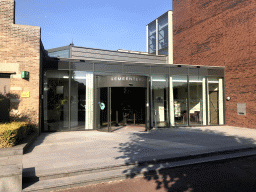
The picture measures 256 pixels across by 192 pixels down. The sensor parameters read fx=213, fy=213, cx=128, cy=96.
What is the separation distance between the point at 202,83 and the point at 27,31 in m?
12.4

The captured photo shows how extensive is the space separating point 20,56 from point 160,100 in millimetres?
9162

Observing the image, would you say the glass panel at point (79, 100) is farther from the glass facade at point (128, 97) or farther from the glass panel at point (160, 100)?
the glass panel at point (160, 100)

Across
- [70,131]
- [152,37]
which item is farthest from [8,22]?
[152,37]

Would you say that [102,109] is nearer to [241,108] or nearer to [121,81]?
[121,81]

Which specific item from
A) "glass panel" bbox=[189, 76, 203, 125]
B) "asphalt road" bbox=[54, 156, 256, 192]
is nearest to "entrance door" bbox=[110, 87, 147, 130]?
"glass panel" bbox=[189, 76, 203, 125]

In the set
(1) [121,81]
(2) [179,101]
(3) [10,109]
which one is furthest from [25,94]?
(2) [179,101]

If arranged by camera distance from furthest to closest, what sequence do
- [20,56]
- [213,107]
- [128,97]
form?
[213,107], [128,97], [20,56]

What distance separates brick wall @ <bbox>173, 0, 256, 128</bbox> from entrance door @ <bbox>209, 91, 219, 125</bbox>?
30.9 inches

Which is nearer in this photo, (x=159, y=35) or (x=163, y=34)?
(x=163, y=34)

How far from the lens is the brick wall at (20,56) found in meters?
10.2

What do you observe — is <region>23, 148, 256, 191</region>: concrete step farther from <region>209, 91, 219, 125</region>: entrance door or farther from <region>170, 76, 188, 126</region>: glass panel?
<region>209, 91, 219, 125</region>: entrance door

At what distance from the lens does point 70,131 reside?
507 inches

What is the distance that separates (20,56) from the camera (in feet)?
34.2

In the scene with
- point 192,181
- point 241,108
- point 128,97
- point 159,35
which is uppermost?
point 159,35
